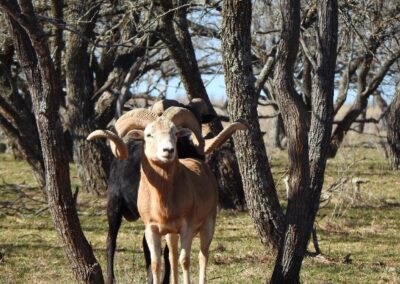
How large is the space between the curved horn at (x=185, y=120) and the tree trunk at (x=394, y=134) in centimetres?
1453

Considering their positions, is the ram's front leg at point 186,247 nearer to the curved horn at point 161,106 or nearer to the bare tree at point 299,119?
the bare tree at point 299,119

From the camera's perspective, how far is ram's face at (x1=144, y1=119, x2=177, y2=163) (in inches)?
298

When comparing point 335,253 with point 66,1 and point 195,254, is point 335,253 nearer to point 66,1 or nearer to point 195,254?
point 195,254

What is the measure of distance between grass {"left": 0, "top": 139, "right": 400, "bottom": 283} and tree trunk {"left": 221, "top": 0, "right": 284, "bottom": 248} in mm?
591

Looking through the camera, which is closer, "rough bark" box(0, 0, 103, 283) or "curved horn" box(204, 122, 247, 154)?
"rough bark" box(0, 0, 103, 283)

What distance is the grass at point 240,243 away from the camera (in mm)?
10547

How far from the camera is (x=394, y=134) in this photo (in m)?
23.2

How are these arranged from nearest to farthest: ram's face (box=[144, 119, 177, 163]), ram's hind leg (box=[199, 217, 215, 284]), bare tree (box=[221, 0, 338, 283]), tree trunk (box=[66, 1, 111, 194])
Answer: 1. ram's face (box=[144, 119, 177, 163])
2. ram's hind leg (box=[199, 217, 215, 284])
3. bare tree (box=[221, 0, 338, 283])
4. tree trunk (box=[66, 1, 111, 194])

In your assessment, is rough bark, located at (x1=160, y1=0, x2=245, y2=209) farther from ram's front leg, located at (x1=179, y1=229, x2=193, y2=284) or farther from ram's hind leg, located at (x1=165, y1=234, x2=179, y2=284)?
ram's front leg, located at (x1=179, y1=229, x2=193, y2=284)

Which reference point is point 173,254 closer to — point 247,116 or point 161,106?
point 161,106

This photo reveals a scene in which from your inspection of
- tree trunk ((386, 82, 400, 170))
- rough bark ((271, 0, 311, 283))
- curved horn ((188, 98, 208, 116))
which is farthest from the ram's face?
tree trunk ((386, 82, 400, 170))

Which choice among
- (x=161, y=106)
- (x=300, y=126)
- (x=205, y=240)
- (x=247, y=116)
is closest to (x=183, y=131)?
(x=161, y=106)

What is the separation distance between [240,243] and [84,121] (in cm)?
642

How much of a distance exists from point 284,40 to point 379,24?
625 centimetres
